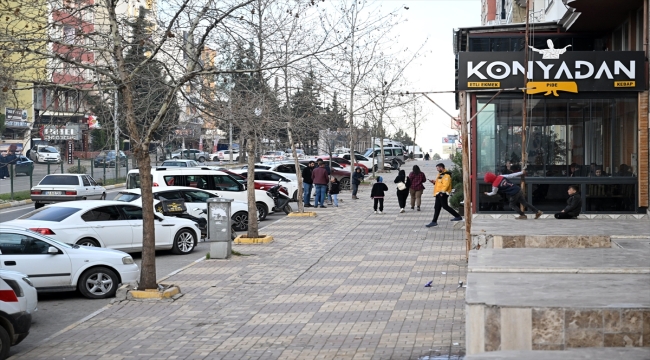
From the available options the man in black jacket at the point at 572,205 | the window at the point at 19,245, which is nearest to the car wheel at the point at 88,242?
the window at the point at 19,245

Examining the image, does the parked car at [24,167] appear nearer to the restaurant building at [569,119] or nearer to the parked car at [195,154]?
the parked car at [195,154]

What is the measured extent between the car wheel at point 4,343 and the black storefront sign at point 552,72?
1443cm

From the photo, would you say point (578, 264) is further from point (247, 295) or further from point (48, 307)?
point (48, 307)

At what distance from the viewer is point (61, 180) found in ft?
108

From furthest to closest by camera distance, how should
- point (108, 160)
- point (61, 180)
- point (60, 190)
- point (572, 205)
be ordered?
point (108, 160) → point (61, 180) → point (60, 190) → point (572, 205)

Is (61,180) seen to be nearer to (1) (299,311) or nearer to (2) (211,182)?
(2) (211,182)

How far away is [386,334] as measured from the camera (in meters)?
10.8

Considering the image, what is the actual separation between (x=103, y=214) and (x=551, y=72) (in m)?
11.7

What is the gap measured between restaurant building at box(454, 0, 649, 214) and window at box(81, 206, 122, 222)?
922cm

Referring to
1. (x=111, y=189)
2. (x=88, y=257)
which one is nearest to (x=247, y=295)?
(x=88, y=257)

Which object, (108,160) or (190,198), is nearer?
(190,198)

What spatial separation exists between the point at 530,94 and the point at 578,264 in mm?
12741

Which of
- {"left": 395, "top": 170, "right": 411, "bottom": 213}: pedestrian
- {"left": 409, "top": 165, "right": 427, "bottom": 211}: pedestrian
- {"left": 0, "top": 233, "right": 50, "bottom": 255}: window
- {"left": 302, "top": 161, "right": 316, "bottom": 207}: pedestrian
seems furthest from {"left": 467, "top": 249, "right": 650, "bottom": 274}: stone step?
{"left": 302, "top": 161, "right": 316, "bottom": 207}: pedestrian

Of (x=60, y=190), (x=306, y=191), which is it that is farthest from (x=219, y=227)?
(x=60, y=190)
